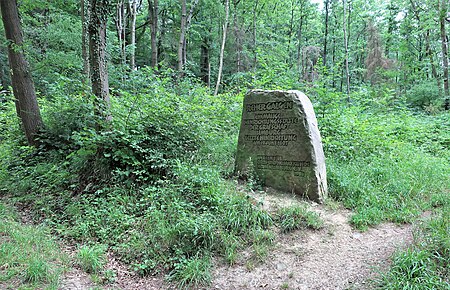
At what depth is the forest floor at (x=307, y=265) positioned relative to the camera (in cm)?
300

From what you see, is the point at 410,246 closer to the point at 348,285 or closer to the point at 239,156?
the point at 348,285

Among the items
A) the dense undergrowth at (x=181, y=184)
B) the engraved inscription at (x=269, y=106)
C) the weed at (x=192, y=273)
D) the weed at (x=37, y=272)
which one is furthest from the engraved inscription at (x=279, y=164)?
the weed at (x=37, y=272)

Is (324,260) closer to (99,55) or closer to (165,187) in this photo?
(165,187)

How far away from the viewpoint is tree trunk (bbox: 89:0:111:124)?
5.31 metres

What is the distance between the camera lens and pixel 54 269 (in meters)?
3.08

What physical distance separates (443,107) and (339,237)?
40.2ft

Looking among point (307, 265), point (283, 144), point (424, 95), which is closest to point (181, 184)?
point (283, 144)

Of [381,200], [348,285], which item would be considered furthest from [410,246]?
A: [381,200]

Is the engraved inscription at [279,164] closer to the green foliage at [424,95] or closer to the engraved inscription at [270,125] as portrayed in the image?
the engraved inscription at [270,125]

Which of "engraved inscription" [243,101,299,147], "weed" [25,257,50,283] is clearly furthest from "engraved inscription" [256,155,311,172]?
"weed" [25,257,50,283]

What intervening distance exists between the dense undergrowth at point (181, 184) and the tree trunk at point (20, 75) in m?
0.38

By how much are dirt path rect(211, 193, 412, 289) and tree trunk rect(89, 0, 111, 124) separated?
3.87 meters

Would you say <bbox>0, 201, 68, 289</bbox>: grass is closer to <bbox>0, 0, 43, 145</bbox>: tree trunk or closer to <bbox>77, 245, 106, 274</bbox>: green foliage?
<bbox>77, 245, 106, 274</bbox>: green foliage

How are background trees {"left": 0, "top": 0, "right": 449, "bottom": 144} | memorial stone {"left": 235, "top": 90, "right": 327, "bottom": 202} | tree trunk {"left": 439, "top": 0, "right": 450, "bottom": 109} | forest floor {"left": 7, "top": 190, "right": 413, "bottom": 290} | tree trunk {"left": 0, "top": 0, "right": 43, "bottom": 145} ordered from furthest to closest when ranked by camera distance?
tree trunk {"left": 439, "top": 0, "right": 450, "bottom": 109}
background trees {"left": 0, "top": 0, "right": 449, "bottom": 144}
tree trunk {"left": 0, "top": 0, "right": 43, "bottom": 145}
memorial stone {"left": 235, "top": 90, "right": 327, "bottom": 202}
forest floor {"left": 7, "top": 190, "right": 413, "bottom": 290}
